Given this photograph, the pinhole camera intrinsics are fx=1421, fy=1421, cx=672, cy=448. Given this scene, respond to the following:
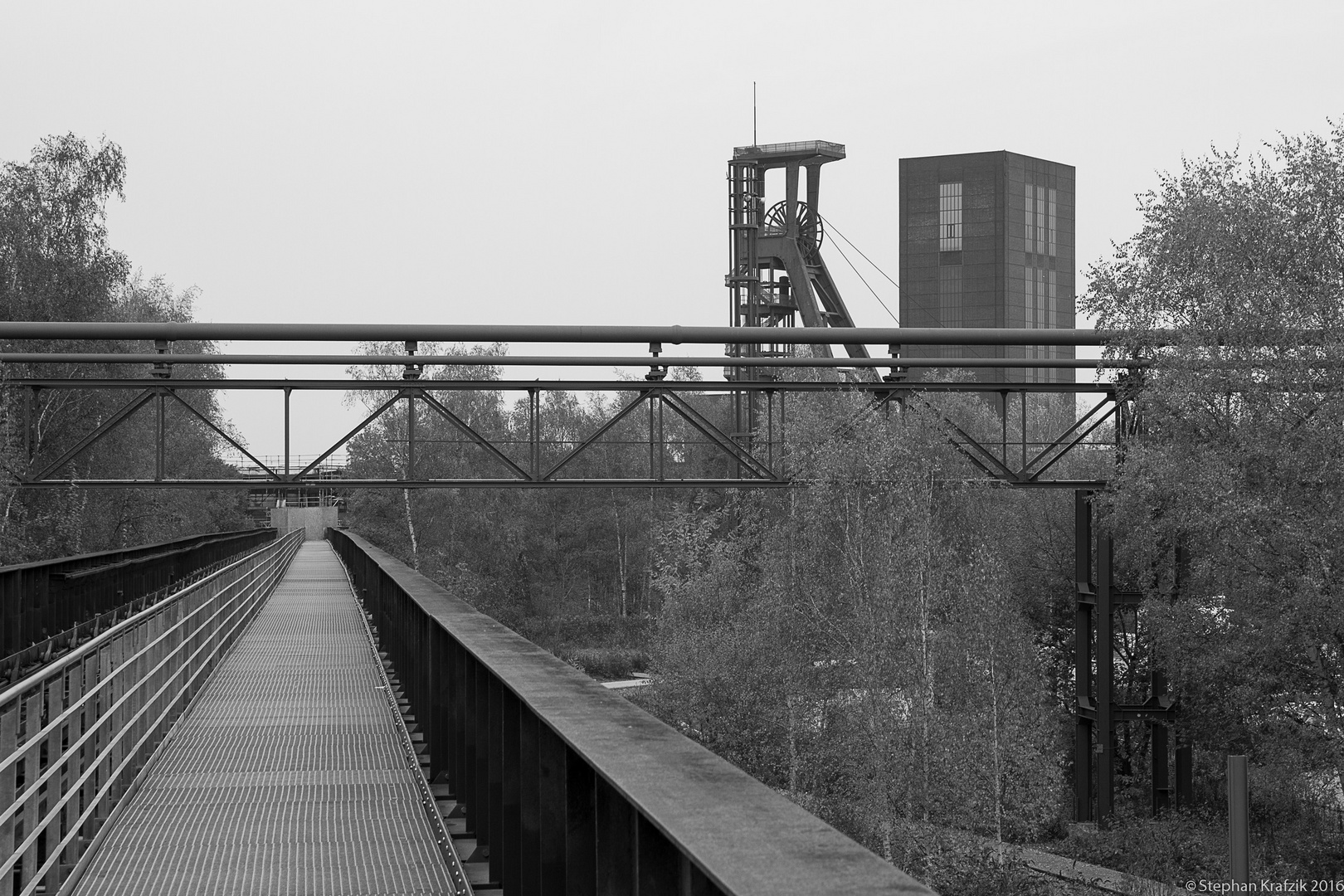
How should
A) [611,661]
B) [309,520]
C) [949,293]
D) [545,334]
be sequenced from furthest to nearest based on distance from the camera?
[949,293], [309,520], [611,661], [545,334]

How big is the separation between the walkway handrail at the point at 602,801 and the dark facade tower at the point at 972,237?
129 metres

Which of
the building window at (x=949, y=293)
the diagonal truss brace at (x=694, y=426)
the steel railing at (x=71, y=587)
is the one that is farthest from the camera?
the building window at (x=949, y=293)

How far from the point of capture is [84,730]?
6715mm

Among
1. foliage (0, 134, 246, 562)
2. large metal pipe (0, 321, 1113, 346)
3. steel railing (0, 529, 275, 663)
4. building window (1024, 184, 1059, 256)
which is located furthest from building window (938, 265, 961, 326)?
large metal pipe (0, 321, 1113, 346)

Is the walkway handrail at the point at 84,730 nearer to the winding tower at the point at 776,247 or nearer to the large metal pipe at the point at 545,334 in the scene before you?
the large metal pipe at the point at 545,334

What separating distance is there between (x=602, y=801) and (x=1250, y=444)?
25.4 meters

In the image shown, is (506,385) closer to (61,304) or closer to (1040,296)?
(61,304)

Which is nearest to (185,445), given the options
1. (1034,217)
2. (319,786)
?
(319,786)

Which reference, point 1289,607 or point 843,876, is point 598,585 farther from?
point 843,876

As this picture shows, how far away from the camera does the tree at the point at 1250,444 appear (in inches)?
1005

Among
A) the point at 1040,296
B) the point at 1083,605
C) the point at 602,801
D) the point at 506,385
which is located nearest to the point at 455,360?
the point at 506,385

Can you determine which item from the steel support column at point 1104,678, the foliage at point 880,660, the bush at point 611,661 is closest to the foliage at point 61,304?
the foliage at point 880,660

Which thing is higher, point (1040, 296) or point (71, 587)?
point (1040, 296)

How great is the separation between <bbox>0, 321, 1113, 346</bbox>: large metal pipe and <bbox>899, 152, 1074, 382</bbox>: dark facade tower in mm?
113772
